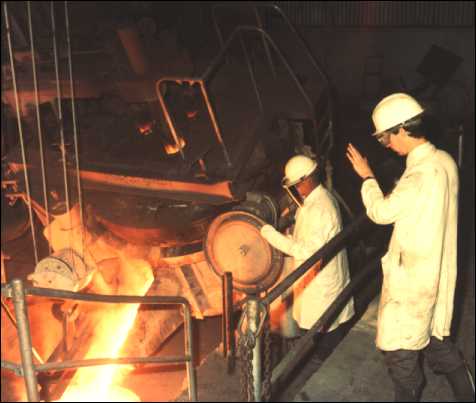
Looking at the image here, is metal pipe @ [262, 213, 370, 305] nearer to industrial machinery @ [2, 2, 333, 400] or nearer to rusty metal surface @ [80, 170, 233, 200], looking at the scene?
industrial machinery @ [2, 2, 333, 400]

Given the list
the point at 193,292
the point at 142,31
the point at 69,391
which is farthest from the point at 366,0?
the point at 69,391

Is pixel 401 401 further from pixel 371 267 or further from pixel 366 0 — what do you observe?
pixel 366 0

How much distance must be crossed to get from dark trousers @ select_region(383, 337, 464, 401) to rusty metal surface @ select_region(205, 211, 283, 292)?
76.8 inches

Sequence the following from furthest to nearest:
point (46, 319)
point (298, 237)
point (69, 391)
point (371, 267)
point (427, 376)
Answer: point (46, 319) < point (69, 391) < point (371, 267) < point (298, 237) < point (427, 376)

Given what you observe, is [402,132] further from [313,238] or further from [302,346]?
[302,346]

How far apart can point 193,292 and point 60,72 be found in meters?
3.32

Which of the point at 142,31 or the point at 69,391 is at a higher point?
the point at 142,31

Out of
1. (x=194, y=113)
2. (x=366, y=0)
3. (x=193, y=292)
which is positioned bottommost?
(x=193, y=292)

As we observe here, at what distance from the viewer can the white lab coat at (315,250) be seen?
4.64 metres

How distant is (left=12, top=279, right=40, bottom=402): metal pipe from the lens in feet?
10.2

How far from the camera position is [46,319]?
326 inches

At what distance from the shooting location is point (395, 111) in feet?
11.7

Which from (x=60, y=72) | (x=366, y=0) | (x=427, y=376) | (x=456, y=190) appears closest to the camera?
(x=456, y=190)

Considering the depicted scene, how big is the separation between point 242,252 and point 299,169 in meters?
1.34
